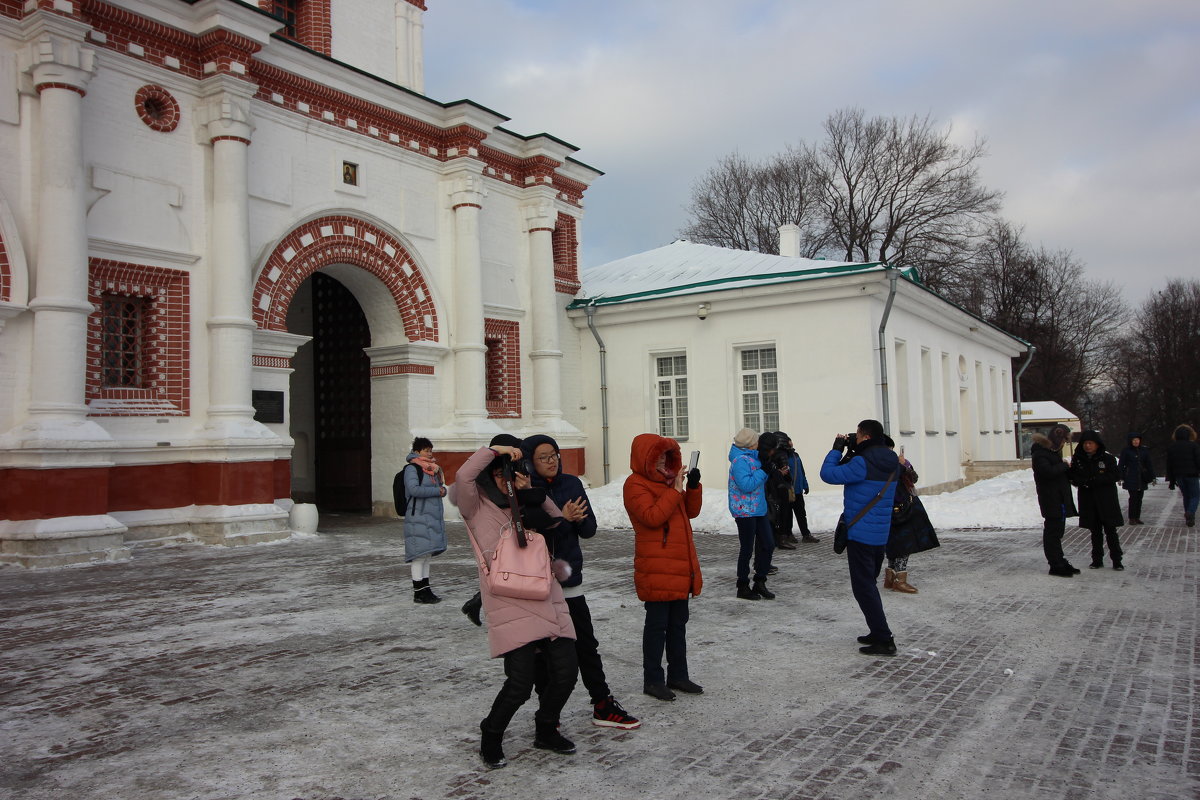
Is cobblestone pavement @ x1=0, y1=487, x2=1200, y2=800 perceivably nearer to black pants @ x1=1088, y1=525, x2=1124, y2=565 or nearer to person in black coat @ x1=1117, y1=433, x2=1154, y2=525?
black pants @ x1=1088, y1=525, x2=1124, y2=565

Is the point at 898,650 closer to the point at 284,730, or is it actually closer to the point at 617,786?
the point at 617,786

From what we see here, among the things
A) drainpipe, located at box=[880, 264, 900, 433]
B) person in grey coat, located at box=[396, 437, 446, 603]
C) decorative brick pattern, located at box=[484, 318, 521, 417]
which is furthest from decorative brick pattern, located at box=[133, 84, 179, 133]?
drainpipe, located at box=[880, 264, 900, 433]

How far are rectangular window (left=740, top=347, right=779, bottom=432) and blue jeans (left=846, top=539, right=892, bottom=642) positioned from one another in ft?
38.0

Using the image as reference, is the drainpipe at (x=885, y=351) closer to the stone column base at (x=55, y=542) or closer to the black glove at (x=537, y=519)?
the stone column base at (x=55, y=542)

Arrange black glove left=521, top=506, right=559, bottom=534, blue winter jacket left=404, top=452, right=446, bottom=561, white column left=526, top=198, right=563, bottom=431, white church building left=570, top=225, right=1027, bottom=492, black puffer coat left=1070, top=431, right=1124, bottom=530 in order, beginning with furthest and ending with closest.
A: white column left=526, top=198, right=563, bottom=431 < white church building left=570, top=225, right=1027, bottom=492 < black puffer coat left=1070, top=431, right=1124, bottom=530 < blue winter jacket left=404, top=452, right=446, bottom=561 < black glove left=521, top=506, right=559, bottom=534

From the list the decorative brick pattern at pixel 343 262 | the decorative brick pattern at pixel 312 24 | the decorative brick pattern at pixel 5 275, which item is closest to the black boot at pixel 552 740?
the decorative brick pattern at pixel 5 275

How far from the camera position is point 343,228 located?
15094 mm

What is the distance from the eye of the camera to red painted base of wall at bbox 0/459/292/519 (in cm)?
1041

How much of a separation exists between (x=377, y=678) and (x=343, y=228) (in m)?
11.1

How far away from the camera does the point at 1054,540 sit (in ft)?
29.6

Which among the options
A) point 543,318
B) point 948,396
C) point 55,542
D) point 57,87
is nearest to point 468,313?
point 543,318

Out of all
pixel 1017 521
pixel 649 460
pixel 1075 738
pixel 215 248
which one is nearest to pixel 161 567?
pixel 215 248

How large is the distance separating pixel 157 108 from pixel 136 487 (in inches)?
209

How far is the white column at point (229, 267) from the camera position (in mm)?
12562
